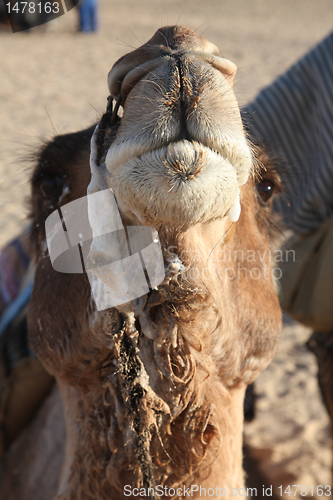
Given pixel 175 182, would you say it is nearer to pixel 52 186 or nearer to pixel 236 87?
pixel 52 186

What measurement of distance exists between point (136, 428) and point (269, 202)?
0.97 metres

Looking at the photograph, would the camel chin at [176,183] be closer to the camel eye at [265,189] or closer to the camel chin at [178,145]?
the camel chin at [178,145]

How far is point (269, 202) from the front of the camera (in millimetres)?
1785

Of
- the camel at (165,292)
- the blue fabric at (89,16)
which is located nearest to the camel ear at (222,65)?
the camel at (165,292)

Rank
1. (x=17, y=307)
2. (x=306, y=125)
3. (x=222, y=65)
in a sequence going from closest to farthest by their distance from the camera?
(x=222, y=65)
(x=17, y=307)
(x=306, y=125)

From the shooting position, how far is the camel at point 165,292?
3.20ft

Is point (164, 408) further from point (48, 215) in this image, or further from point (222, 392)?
point (48, 215)

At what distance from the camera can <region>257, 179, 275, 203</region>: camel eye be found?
1.70 meters

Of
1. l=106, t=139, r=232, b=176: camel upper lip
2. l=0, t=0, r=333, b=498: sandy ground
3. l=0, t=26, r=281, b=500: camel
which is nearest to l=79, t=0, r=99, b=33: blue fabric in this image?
l=0, t=0, r=333, b=498: sandy ground

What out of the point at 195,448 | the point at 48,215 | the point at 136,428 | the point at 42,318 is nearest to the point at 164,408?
the point at 136,428

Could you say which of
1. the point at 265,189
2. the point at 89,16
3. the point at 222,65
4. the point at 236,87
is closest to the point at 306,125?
the point at 265,189

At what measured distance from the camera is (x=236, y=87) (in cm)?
890

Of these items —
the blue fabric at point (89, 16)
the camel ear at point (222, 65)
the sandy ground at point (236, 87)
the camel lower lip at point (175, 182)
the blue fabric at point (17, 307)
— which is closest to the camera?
the camel lower lip at point (175, 182)

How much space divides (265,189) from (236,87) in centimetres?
779
